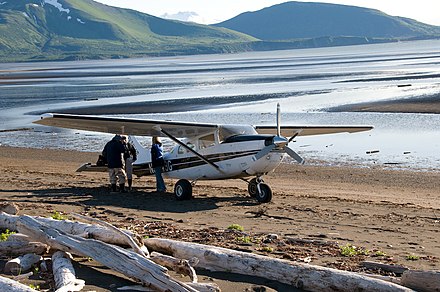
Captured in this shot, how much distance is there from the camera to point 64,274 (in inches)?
336

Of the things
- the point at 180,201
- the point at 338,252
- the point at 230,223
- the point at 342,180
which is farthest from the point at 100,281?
the point at 342,180

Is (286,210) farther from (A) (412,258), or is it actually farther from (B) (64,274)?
(B) (64,274)

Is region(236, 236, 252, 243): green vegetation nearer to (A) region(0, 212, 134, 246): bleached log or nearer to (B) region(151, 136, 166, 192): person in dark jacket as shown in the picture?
(A) region(0, 212, 134, 246): bleached log

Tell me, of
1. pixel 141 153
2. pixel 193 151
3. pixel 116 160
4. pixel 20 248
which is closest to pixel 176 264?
pixel 20 248

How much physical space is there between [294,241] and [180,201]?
686cm

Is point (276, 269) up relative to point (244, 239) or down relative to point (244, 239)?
up

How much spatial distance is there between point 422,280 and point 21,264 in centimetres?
486

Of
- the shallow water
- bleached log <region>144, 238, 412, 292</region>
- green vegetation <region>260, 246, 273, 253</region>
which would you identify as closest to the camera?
bleached log <region>144, 238, 412, 292</region>

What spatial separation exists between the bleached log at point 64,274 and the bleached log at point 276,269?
4.03 ft

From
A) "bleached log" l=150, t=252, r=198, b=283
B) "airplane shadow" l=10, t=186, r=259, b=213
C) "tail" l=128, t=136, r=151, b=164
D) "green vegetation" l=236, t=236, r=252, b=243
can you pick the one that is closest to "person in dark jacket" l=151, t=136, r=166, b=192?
"airplane shadow" l=10, t=186, r=259, b=213

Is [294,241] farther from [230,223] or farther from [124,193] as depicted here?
[124,193]

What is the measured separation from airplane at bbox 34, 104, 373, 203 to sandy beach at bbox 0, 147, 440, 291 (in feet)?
1.88

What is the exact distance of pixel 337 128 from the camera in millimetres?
20484

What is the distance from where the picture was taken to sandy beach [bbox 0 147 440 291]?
10633 millimetres
